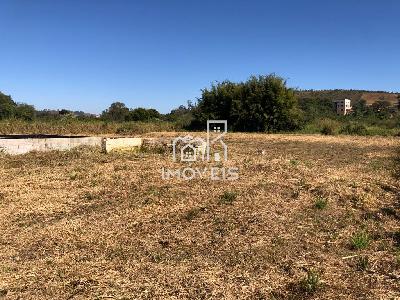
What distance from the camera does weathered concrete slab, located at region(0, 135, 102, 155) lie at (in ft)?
34.2

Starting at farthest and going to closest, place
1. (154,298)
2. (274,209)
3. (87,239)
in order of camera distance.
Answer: (274,209), (87,239), (154,298)

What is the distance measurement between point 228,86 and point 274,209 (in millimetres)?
19364

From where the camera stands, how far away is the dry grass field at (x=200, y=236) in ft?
10.5

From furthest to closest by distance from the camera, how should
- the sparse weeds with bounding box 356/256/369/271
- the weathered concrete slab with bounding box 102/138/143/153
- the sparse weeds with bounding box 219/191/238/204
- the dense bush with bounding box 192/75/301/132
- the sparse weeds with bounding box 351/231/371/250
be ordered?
1. the dense bush with bounding box 192/75/301/132
2. the weathered concrete slab with bounding box 102/138/143/153
3. the sparse weeds with bounding box 219/191/238/204
4. the sparse weeds with bounding box 351/231/371/250
5. the sparse weeds with bounding box 356/256/369/271

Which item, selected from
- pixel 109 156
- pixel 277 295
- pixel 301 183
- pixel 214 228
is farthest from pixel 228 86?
pixel 277 295

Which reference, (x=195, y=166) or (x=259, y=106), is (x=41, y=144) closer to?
(x=195, y=166)

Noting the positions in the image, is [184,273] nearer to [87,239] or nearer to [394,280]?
[87,239]

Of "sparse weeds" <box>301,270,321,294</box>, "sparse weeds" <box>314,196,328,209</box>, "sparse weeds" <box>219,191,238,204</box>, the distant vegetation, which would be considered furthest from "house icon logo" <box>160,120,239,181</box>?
the distant vegetation

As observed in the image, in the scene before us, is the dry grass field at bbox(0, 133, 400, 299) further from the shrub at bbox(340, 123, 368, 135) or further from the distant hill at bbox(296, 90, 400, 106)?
the distant hill at bbox(296, 90, 400, 106)

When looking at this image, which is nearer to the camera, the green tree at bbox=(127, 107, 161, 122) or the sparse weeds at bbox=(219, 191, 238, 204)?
the sparse weeds at bbox=(219, 191, 238, 204)

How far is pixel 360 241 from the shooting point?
157 inches

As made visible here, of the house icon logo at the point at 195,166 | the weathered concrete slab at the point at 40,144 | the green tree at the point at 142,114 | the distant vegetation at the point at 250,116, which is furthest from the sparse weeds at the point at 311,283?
the green tree at the point at 142,114

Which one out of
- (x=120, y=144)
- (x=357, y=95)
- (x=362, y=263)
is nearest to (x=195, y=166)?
(x=120, y=144)

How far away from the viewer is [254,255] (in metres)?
3.77
